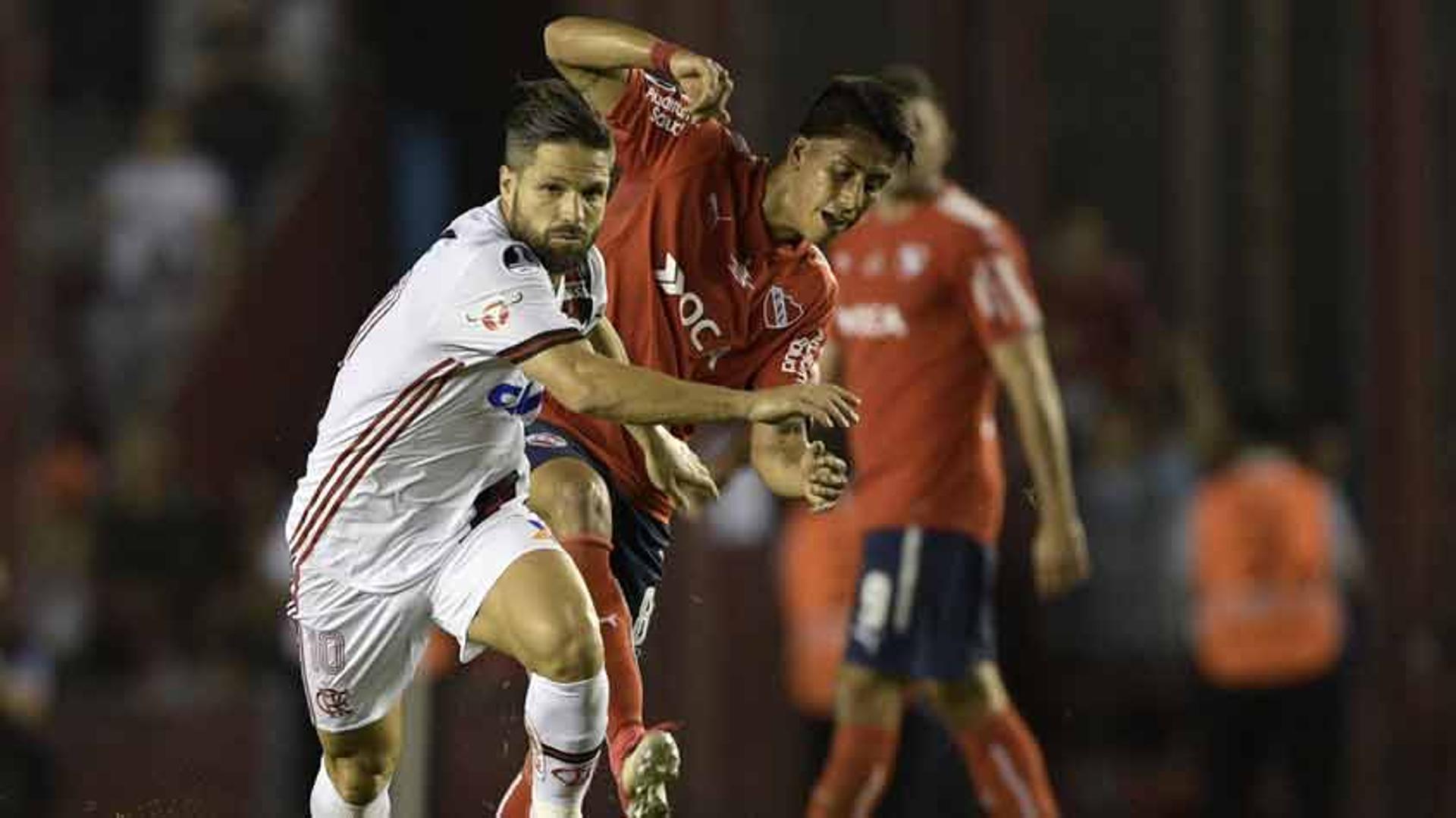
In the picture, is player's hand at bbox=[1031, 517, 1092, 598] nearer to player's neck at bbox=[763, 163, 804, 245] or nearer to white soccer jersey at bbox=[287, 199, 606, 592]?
player's neck at bbox=[763, 163, 804, 245]

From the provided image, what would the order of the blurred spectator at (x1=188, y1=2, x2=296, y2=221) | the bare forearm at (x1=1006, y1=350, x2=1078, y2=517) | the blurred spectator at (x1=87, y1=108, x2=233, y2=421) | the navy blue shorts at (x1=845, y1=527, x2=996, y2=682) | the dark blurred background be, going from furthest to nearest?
the blurred spectator at (x1=188, y1=2, x2=296, y2=221) < the blurred spectator at (x1=87, y1=108, x2=233, y2=421) < the dark blurred background < the navy blue shorts at (x1=845, y1=527, x2=996, y2=682) < the bare forearm at (x1=1006, y1=350, x2=1078, y2=517)

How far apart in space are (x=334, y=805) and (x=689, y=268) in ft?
4.46

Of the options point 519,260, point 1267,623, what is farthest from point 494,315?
point 1267,623

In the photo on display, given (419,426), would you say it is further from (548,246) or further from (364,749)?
(364,749)

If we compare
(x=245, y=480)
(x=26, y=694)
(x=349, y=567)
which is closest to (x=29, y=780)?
(x=26, y=694)

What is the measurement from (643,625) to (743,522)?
5.02m

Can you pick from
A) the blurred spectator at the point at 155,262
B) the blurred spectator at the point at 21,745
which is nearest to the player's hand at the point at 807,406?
the blurred spectator at the point at 21,745

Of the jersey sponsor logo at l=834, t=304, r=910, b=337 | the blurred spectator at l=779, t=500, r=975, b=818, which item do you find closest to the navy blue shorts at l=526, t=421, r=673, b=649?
the jersey sponsor logo at l=834, t=304, r=910, b=337

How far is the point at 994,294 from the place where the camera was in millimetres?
7059

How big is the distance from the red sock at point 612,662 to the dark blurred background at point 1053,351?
4.78 metres

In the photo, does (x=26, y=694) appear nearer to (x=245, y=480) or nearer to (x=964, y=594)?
(x=245, y=480)

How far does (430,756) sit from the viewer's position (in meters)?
7.27

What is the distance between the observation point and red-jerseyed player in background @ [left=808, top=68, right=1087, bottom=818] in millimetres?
7055

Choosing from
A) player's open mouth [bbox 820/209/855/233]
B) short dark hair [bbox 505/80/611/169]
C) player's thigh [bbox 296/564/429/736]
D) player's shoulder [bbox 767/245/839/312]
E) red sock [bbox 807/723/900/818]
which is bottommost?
red sock [bbox 807/723/900/818]
